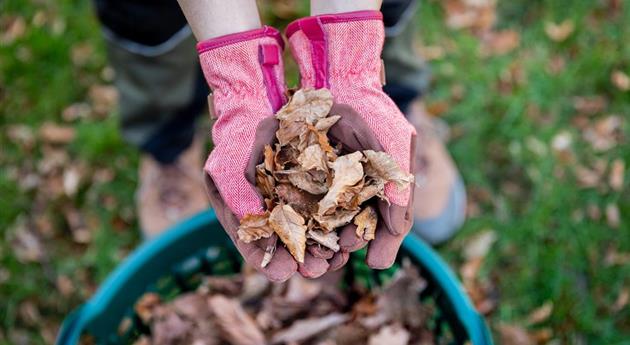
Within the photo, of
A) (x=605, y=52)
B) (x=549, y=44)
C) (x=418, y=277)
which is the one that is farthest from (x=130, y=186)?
(x=605, y=52)

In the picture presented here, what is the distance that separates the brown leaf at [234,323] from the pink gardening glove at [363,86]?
1.94ft

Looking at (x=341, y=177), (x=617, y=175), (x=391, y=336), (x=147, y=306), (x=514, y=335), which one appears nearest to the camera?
(x=341, y=177)

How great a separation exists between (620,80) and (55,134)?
6.70 ft

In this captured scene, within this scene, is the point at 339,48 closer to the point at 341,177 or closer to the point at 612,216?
the point at 341,177

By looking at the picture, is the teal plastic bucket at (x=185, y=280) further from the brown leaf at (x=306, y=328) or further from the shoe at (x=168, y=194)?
the shoe at (x=168, y=194)

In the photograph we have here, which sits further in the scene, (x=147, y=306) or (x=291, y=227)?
(x=147, y=306)

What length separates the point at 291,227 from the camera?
1101 mm

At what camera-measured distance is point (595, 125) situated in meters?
2.19

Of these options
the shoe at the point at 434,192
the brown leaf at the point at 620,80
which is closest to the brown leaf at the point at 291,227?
the shoe at the point at 434,192

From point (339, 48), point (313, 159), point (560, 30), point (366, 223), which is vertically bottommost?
point (560, 30)

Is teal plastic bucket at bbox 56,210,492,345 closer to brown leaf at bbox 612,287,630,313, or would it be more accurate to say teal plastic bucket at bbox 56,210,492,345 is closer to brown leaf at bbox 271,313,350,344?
brown leaf at bbox 271,313,350,344

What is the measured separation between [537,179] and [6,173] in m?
Answer: 1.85

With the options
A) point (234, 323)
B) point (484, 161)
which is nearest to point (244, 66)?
point (234, 323)

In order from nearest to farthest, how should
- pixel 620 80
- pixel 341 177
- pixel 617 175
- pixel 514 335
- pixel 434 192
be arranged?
1. pixel 341 177
2. pixel 514 335
3. pixel 434 192
4. pixel 617 175
5. pixel 620 80
